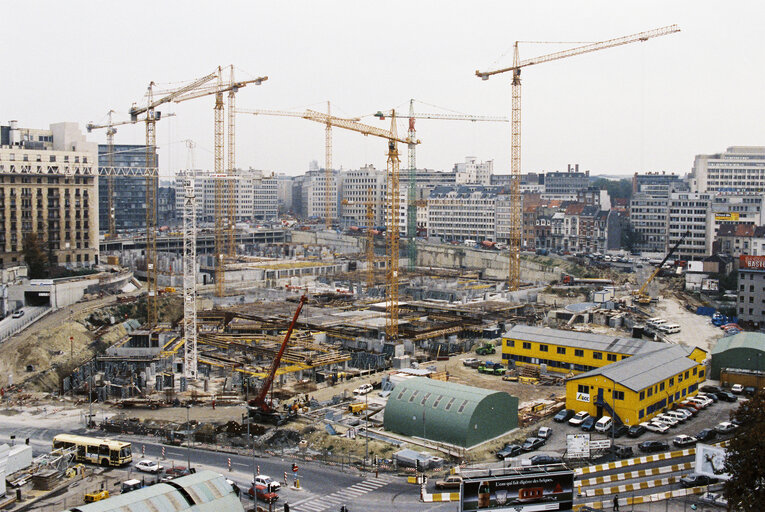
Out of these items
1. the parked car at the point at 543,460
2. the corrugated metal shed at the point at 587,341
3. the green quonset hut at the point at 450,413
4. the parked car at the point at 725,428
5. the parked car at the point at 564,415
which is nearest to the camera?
the parked car at the point at 543,460

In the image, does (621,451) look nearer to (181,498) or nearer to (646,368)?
(646,368)

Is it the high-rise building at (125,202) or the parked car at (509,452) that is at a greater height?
the high-rise building at (125,202)

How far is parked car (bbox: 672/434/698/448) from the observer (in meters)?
19.0

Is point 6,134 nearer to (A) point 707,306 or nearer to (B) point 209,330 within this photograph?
(B) point 209,330

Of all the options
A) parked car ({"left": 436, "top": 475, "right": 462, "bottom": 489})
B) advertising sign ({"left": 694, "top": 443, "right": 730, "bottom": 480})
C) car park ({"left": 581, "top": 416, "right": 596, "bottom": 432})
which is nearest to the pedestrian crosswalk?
parked car ({"left": 436, "top": 475, "right": 462, "bottom": 489})

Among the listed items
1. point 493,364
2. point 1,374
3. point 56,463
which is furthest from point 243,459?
point 1,374

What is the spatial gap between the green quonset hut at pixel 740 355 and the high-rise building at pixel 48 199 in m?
34.7

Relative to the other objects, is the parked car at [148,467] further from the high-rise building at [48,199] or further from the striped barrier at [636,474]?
the high-rise building at [48,199]

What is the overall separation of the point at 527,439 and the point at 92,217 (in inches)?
1388

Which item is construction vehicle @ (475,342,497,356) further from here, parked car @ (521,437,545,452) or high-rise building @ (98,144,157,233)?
high-rise building @ (98,144,157,233)

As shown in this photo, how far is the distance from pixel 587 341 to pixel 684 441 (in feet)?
26.8

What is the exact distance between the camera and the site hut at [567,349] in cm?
2615

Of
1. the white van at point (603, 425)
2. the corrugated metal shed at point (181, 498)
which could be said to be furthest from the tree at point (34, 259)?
the white van at point (603, 425)

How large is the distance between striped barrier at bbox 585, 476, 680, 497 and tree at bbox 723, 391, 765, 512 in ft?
7.67
